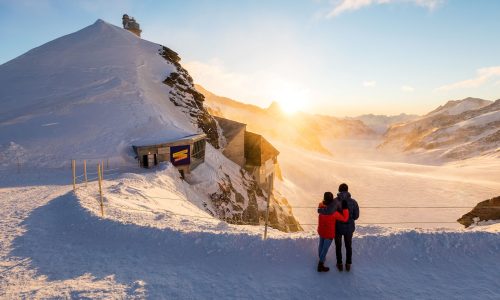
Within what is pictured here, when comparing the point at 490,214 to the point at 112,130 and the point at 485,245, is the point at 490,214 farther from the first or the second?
the point at 112,130

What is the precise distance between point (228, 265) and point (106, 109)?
28.8m

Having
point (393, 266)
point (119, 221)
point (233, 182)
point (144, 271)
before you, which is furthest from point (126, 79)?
point (393, 266)

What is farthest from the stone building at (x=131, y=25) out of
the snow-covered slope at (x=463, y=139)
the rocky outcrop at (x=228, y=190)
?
the snow-covered slope at (x=463, y=139)

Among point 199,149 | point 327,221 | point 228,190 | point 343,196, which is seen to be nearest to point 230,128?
point 228,190

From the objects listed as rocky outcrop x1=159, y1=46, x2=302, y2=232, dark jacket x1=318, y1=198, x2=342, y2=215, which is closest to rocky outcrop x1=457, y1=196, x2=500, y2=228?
dark jacket x1=318, y1=198, x2=342, y2=215

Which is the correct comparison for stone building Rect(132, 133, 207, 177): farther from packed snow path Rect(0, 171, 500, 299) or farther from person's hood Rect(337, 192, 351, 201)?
person's hood Rect(337, 192, 351, 201)

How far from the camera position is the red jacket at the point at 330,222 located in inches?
317

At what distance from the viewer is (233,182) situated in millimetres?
34781

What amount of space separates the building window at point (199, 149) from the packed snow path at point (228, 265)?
1785 centimetres

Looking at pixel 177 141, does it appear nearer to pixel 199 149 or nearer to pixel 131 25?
pixel 199 149

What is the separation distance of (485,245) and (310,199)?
1773 inches

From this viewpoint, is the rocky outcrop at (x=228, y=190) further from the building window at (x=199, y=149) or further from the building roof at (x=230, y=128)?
the building window at (x=199, y=149)

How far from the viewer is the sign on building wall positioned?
2588cm

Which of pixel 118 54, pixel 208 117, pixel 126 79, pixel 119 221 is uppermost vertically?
pixel 118 54
